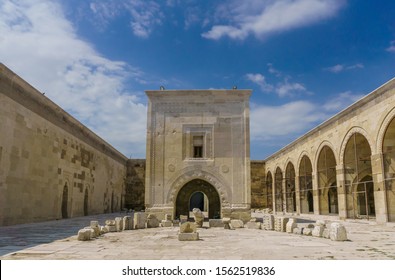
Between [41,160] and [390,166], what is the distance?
13.9 m

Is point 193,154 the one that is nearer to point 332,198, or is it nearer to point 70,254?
point 70,254

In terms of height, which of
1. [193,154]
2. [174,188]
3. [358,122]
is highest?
[358,122]

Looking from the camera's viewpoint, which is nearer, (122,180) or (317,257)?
(317,257)

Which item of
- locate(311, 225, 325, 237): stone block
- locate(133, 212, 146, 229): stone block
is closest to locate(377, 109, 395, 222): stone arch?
locate(311, 225, 325, 237): stone block

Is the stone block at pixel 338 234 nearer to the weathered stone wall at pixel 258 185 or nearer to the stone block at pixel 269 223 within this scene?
the stone block at pixel 269 223

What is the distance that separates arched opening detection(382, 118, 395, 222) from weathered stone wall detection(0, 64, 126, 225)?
1354cm

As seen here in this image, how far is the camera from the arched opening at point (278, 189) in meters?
29.4

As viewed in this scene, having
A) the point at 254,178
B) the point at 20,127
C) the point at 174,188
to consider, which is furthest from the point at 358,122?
the point at 254,178

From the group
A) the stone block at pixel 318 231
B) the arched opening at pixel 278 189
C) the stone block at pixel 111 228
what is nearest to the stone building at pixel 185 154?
the stone block at pixel 111 228

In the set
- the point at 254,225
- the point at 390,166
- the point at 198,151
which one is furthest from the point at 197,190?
the point at 390,166

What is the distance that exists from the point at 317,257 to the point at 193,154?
10.1m

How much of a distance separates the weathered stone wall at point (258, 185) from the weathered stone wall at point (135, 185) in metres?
10.1
